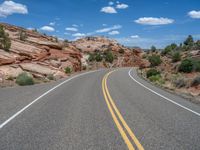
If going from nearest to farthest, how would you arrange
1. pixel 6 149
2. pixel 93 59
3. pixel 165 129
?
pixel 6 149
pixel 165 129
pixel 93 59

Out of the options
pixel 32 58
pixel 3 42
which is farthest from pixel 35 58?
pixel 3 42

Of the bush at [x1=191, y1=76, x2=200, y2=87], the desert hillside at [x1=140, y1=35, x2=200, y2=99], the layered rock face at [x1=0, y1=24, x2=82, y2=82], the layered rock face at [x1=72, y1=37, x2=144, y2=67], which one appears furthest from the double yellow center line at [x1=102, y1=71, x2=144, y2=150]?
the layered rock face at [x1=72, y1=37, x2=144, y2=67]

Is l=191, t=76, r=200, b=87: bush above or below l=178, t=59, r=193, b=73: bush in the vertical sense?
below

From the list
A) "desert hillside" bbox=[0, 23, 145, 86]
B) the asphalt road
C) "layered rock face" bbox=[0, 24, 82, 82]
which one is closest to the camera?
the asphalt road

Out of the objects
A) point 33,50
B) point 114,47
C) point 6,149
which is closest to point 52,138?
point 6,149

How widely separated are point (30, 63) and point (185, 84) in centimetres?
1838

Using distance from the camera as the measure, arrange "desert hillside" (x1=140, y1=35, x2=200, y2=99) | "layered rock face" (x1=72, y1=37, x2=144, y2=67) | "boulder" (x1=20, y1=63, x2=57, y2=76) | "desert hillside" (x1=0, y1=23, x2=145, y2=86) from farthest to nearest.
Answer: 1. "layered rock face" (x1=72, y1=37, x2=144, y2=67)
2. "boulder" (x1=20, y1=63, x2=57, y2=76)
3. "desert hillside" (x1=0, y1=23, x2=145, y2=86)
4. "desert hillside" (x1=140, y1=35, x2=200, y2=99)

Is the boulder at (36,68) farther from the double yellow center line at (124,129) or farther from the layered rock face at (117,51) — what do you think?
the layered rock face at (117,51)

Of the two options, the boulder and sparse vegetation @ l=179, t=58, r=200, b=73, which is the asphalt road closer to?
the boulder

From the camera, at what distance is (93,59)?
67812 millimetres

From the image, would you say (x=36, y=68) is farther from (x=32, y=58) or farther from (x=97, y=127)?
(x=97, y=127)

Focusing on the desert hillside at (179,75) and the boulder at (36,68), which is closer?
the desert hillside at (179,75)

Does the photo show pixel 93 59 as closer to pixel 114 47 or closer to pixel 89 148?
pixel 114 47

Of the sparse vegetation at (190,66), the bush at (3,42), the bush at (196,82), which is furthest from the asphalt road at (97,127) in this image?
the sparse vegetation at (190,66)
